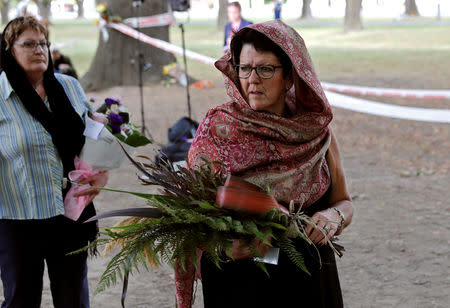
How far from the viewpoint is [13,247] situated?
3270mm

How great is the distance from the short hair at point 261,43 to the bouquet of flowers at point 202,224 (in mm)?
520

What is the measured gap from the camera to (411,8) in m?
50.5

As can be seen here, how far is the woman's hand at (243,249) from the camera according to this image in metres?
2.21

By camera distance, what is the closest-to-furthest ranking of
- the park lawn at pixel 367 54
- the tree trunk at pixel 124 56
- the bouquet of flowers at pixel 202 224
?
the bouquet of flowers at pixel 202 224 → the tree trunk at pixel 124 56 → the park lawn at pixel 367 54

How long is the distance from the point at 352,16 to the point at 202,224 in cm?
3465

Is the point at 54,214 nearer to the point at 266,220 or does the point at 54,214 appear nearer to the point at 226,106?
the point at 226,106

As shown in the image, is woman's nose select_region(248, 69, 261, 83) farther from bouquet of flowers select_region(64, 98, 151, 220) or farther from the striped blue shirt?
the striped blue shirt

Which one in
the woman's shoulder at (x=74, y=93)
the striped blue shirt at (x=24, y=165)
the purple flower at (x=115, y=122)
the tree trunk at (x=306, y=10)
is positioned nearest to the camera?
the striped blue shirt at (x=24, y=165)

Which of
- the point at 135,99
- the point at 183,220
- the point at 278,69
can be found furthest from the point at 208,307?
the point at 135,99

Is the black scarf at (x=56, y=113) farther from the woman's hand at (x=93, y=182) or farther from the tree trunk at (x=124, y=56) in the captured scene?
the tree trunk at (x=124, y=56)

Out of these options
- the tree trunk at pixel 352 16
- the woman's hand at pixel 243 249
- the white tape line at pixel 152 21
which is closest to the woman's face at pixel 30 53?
the woman's hand at pixel 243 249

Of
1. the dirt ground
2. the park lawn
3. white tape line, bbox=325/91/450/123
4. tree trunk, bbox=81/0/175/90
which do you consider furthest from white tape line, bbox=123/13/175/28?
white tape line, bbox=325/91/450/123

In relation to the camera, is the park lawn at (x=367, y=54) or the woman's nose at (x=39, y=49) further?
the park lawn at (x=367, y=54)

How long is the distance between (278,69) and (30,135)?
4.92 feet
